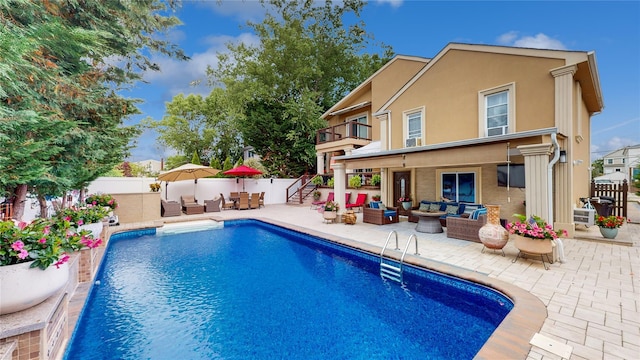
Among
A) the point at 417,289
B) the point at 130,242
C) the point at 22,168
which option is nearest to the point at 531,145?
the point at 417,289

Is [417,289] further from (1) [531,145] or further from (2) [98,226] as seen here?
(2) [98,226]

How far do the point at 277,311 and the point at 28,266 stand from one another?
133 inches

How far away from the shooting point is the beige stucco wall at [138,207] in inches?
479

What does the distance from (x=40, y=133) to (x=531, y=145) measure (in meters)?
9.87

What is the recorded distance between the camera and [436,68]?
11703 millimetres

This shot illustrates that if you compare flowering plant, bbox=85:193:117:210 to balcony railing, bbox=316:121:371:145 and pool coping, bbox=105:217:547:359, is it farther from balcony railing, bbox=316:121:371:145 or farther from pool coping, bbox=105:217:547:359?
balcony railing, bbox=316:121:371:145

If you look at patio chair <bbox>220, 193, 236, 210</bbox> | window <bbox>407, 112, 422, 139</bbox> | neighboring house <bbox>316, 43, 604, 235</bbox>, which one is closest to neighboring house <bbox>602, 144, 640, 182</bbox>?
neighboring house <bbox>316, 43, 604, 235</bbox>

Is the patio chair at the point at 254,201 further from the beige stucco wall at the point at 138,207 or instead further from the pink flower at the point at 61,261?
the pink flower at the point at 61,261

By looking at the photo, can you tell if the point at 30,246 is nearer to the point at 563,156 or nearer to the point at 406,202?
the point at 563,156

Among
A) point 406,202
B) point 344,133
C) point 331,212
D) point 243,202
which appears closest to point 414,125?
point 406,202

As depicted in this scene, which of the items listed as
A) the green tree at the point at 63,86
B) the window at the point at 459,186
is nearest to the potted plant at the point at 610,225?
the window at the point at 459,186

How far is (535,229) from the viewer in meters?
5.84

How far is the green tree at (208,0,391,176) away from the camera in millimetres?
24141

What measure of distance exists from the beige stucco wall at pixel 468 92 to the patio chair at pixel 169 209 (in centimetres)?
1185
